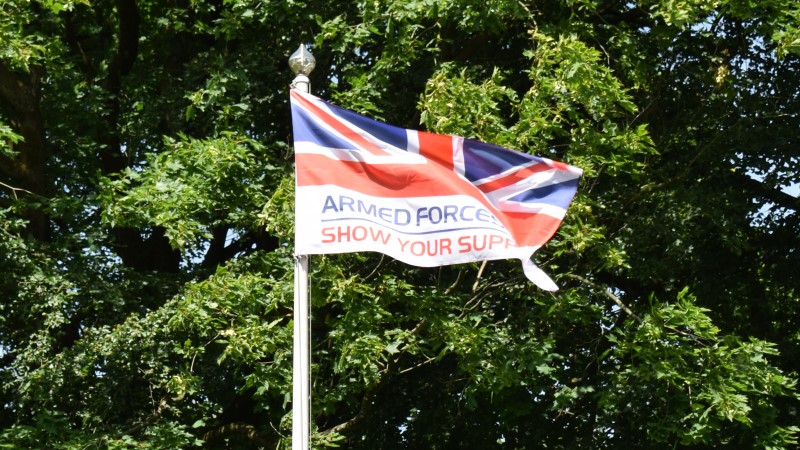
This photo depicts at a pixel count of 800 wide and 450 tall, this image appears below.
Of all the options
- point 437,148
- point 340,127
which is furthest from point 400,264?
point 340,127

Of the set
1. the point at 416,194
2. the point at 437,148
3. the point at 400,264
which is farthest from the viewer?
the point at 400,264

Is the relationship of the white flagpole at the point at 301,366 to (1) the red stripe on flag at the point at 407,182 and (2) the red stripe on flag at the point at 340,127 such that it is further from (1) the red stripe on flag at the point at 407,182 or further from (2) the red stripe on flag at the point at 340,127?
(2) the red stripe on flag at the point at 340,127

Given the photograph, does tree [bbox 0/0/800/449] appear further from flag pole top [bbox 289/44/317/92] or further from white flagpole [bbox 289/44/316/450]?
white flagpole [bbox 289/44/316/450]

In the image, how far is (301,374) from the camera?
7297mm

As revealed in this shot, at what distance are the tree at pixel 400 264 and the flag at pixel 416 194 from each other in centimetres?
270

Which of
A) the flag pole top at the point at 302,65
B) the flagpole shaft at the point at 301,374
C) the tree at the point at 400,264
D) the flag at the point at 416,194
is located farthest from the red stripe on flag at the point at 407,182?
the tree at the point at 400,264

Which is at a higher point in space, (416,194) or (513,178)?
(513,178)

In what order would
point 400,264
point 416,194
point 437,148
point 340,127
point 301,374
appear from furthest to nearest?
1. point 400,264
2. point 437,148
3. point 340,127
4. point 416,194
5. point 301,374

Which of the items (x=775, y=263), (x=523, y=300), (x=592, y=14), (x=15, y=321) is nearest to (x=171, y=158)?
(x=15, y=321)

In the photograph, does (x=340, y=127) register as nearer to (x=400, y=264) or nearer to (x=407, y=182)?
(x=407, y=182)

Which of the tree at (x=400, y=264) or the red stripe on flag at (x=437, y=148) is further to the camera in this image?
the tree at (x=400, y=264)

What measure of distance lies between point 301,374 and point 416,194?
1.42 meters

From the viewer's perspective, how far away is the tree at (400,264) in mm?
11297

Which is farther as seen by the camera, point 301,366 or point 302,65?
point 302,65
